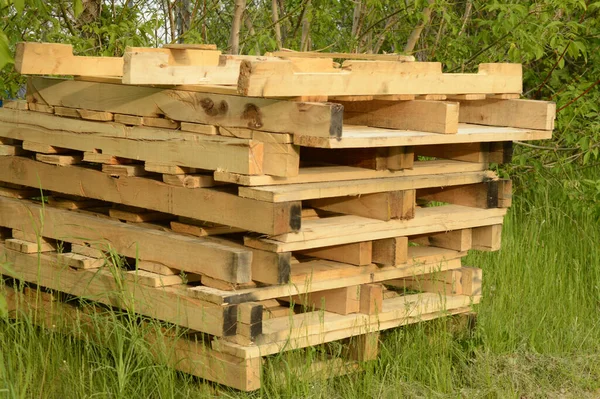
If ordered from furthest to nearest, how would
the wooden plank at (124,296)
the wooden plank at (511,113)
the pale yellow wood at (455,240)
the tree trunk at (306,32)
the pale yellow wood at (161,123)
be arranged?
1. the tree trunk at (306,32)
2. the pale yellow wood at (455,240)
3. the wooden plank at (511,113)
4. the pale yellow wood at (161,123)
5. the wooden plank at (124,296)

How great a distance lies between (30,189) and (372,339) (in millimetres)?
1906

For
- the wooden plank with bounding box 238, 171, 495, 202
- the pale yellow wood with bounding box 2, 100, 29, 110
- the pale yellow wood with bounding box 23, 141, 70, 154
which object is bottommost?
the wooden plank with bounding box 238, 171, 495, 202

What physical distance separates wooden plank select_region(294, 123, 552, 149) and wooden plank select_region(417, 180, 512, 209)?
29 cm

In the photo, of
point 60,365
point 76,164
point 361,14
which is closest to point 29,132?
point 76,164

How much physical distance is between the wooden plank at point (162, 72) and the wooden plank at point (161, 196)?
1.47ft

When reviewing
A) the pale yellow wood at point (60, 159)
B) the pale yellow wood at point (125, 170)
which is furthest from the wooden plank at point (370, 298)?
the pale yellow wood at point (60, 159)

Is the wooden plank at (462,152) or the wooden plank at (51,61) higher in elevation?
the wooden plank at (51,61)

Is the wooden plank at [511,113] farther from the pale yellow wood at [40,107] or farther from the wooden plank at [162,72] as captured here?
the pale yellow wood at [40,107]

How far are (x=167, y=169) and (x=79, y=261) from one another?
0.66m

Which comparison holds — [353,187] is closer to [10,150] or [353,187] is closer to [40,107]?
[40,107]

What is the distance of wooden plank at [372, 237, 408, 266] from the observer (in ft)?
13.9

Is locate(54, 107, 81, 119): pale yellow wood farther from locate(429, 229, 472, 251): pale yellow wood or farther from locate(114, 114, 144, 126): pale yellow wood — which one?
locate(429, 229, 472, 251): pale yellow wood

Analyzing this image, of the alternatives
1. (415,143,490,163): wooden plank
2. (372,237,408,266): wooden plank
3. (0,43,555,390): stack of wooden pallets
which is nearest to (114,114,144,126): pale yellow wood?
(0,43,555,390): stack of wooden pallets

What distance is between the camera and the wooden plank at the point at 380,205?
415cm
